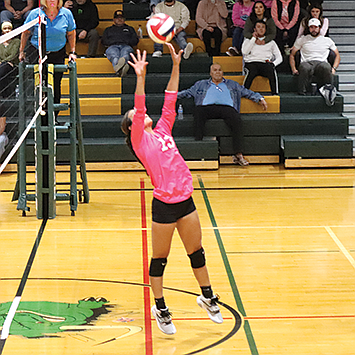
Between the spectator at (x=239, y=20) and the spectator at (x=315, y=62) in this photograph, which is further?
the spectator at (x=239, y=20)

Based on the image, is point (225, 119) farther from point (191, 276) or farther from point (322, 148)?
point (191, 276)

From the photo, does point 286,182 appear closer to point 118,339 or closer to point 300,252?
point 300,252

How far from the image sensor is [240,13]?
557 inches

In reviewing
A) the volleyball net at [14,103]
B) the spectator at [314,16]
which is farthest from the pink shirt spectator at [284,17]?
the volleyball net at [14,103]

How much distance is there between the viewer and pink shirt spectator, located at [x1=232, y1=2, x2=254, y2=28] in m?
14.1

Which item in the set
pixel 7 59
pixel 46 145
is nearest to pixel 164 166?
pixel 46 145

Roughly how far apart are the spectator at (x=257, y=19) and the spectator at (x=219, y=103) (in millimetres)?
1315

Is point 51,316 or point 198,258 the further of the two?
point 51,316

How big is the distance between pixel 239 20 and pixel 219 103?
2649 millimetres

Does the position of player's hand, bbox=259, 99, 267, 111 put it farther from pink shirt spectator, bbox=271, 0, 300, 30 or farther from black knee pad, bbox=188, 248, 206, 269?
black knee pad, bbox=188, 248, 206, 269

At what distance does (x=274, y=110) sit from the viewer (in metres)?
13.0

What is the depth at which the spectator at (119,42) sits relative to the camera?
1323cm

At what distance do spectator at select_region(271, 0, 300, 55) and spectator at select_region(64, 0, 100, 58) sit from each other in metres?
3.71

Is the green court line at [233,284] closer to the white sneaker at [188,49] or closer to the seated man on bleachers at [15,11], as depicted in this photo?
the white sneaker at [188,49]
